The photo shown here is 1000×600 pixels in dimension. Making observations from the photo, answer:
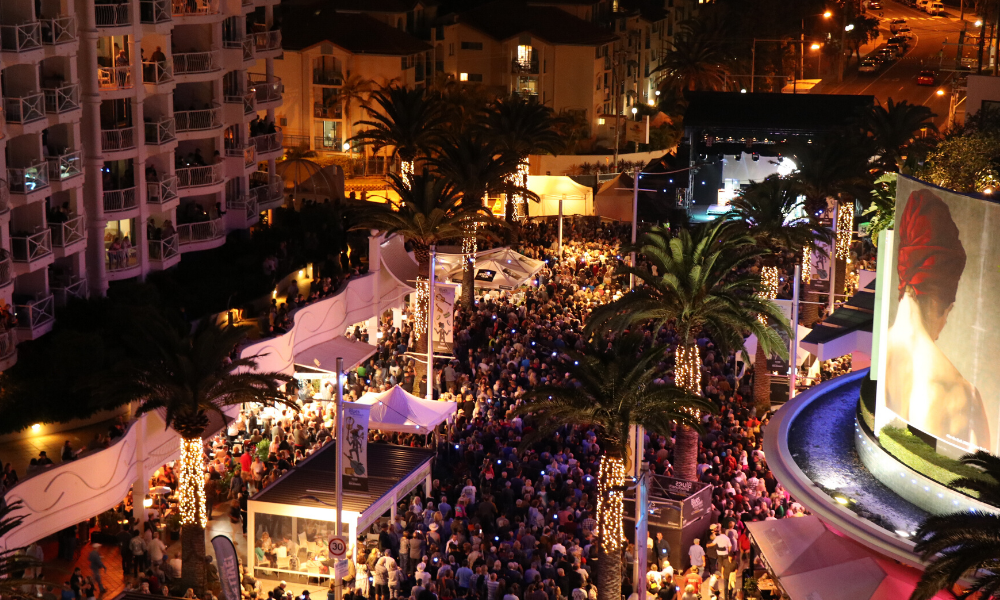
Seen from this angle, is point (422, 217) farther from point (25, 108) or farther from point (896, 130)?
point (896, 130)

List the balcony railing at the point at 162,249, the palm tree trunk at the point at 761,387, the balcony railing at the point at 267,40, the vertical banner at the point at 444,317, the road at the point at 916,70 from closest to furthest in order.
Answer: the palm tree trunk at the point at 761,387 → the balcony railing at the point at 162,249 → the vertical banner at the point at 444,317 → the balcony railing at the point at 267,40 → the road at the point at 916,70

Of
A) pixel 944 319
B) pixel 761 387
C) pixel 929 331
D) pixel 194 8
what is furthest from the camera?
pixel 194 8

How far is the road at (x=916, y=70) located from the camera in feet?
278

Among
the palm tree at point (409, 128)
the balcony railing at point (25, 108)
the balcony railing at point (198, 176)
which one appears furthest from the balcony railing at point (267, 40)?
the balcony railing at point (25, 108)

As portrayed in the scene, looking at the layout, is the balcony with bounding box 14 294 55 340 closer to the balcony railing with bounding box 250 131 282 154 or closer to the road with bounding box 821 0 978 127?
the balcony railing with bounding box 250 131 282 154

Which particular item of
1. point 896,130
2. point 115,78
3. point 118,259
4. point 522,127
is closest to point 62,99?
point 115,78

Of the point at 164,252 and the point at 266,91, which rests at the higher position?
the point at 266,91

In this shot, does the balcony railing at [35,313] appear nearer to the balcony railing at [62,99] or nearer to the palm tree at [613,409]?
the balcony railing at [62,99]

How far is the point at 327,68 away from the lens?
75.9 metres

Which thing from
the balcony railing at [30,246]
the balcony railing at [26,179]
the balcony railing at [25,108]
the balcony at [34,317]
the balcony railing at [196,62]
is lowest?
the balcony at [34,317]

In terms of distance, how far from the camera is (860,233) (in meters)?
60.6

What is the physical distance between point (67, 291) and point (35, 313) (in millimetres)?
2355

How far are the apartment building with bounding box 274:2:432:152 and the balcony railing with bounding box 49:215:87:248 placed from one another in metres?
37.5

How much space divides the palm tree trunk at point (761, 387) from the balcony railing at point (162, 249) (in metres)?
18.3
